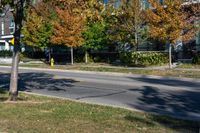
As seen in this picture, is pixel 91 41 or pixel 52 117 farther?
pixel 91 41

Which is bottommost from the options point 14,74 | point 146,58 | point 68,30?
point 14,74

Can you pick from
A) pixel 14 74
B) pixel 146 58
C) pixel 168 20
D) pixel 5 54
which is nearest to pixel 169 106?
pixel 14 74

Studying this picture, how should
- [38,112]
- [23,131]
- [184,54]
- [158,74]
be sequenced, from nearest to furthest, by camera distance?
[23,131]
[38,112]
[158,74]
[184,54]

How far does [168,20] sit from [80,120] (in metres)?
20.2

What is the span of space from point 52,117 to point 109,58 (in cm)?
3401

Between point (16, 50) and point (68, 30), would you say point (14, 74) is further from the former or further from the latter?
point (68, 30)

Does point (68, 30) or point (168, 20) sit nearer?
point (168, 20)

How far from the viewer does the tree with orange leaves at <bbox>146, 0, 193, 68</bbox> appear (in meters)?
29.4

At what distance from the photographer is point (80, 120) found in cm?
1009

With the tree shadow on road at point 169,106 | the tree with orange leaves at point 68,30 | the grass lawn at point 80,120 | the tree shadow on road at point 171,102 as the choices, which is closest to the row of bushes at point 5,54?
the tree with orange leaves at point 68,30

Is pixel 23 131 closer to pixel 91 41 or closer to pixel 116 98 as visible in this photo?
pixel 116 98

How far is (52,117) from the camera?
10.5m

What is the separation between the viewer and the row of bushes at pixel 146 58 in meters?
36.2

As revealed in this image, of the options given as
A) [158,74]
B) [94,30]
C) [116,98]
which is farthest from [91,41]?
[116,98]
